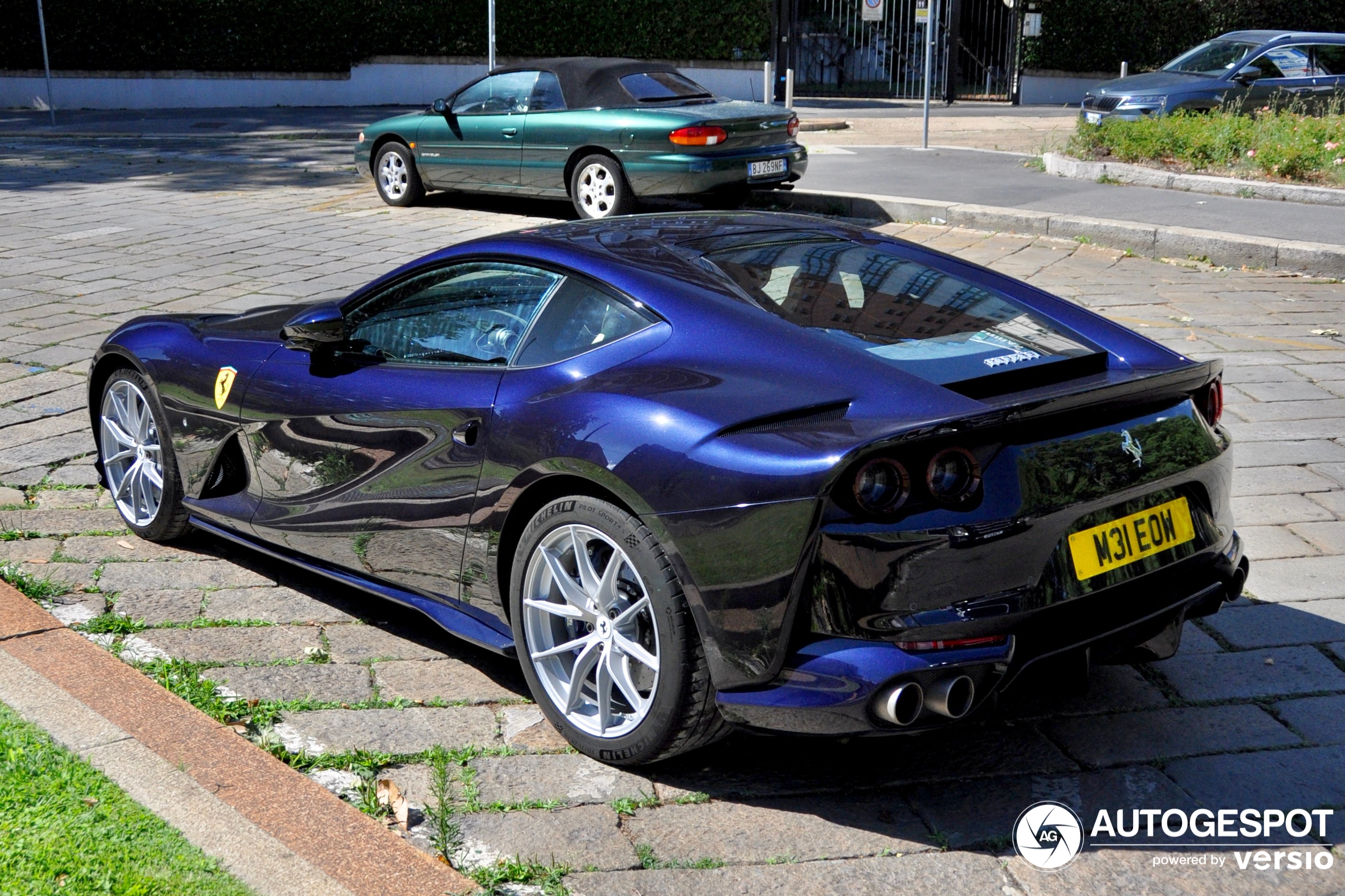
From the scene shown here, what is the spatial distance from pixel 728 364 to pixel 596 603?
645 mm

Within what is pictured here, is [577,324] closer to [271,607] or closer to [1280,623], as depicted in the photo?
[271,607]

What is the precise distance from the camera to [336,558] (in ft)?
12.9

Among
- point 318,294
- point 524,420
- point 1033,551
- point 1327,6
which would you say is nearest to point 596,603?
point 524,420

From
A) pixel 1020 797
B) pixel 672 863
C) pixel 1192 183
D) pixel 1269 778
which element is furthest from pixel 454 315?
pixel 1192 183

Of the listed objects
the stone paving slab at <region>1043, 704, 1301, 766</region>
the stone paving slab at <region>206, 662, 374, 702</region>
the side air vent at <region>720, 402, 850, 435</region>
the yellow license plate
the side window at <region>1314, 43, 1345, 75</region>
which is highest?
the side window at <region>1314, 43, 1345, 75</region>

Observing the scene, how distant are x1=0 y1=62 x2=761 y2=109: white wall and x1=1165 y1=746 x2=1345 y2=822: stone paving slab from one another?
25155 mm

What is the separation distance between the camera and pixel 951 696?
8.83 ft

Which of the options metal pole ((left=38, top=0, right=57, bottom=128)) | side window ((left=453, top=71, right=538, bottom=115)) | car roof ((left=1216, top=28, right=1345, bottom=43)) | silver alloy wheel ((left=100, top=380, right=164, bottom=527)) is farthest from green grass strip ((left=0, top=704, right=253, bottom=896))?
metal pole ((left=38, top=0, right=57, bottom=128))

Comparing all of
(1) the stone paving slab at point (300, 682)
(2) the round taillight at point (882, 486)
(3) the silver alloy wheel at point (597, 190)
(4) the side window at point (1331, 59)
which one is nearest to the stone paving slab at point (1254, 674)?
(2) the round taillight at point (882, 486)

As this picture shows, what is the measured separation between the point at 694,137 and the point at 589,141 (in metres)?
1.02

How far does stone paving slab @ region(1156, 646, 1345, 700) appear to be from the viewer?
358cm

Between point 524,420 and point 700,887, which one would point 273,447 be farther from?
point 700,887

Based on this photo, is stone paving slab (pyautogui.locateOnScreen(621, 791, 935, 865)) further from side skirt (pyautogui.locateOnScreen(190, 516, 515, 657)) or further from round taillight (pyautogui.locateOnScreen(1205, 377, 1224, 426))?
round taillight (pyautogui.locateOnScreen(1205, 377, 1224, 426))

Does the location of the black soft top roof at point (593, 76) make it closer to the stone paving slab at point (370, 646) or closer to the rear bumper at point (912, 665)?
the stone paving slab at point (370, 646)
